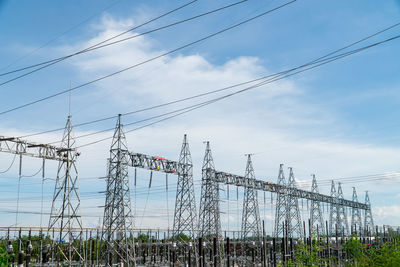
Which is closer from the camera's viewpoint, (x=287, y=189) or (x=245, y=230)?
(x=245, y=230)

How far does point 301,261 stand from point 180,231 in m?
15.4

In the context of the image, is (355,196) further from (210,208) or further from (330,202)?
(210,208)

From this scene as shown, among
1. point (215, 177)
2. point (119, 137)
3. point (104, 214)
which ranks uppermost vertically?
point (119, 137)

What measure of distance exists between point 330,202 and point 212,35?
50264mm

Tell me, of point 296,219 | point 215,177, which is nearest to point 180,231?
point 215,177

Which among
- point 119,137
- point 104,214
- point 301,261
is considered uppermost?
point 119,137

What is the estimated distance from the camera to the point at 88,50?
13.0m

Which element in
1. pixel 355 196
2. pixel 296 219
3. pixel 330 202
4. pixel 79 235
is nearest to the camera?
pixel 79 235

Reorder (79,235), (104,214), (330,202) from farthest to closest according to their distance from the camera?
(330,202), (104,214), (79,235)

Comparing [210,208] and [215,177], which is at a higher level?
[215,177]

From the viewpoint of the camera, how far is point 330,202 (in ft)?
186

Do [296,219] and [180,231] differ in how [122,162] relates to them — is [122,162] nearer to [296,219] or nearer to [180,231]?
[180,231]

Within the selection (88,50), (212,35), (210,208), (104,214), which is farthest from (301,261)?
(210,208)

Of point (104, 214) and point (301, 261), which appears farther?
point (104, 214)
